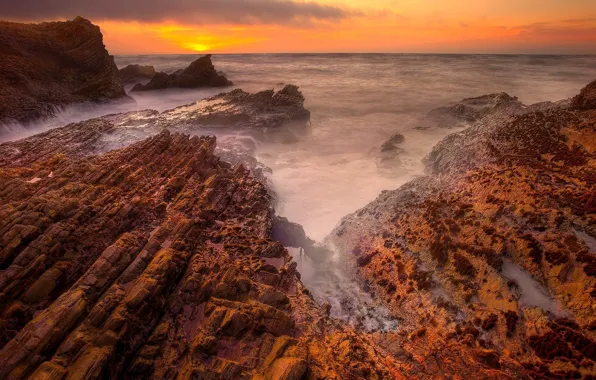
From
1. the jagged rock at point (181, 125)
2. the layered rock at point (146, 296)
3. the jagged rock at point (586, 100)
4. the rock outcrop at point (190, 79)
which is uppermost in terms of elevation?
the rock outcrop at point (190, 79)

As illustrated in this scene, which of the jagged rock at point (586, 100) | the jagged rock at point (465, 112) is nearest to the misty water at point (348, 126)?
the jagged rock at point (465, 112)

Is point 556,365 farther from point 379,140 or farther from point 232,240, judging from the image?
point 379,140

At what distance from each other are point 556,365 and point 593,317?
141cm

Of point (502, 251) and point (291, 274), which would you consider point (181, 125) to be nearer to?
point (291, 274)

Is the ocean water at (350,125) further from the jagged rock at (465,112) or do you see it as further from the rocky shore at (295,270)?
the rocky shore at (295,270)

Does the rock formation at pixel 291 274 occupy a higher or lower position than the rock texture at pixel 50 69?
lower

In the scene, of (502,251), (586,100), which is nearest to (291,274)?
(502,251)

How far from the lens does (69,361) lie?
607 centimetres

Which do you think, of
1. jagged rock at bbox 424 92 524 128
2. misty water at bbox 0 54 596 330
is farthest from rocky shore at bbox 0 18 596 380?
jagged rock at bbox 424 92 524 128

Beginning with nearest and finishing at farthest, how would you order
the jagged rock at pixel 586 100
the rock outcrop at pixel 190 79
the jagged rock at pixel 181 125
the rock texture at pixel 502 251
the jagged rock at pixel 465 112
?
the rock texture at pixel 502 251 < the jagged rock at pixel 586 100 < the jagged rock at pixel 181 125 < the jagged rock at pixel 465 112 < the rock outcrop at pixel 190 79

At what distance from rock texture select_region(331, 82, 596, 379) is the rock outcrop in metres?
41.4

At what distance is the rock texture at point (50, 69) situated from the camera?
2770 cm

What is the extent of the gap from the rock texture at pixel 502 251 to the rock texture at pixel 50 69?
32032 mm

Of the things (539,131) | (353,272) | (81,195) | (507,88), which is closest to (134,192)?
(81,195)
